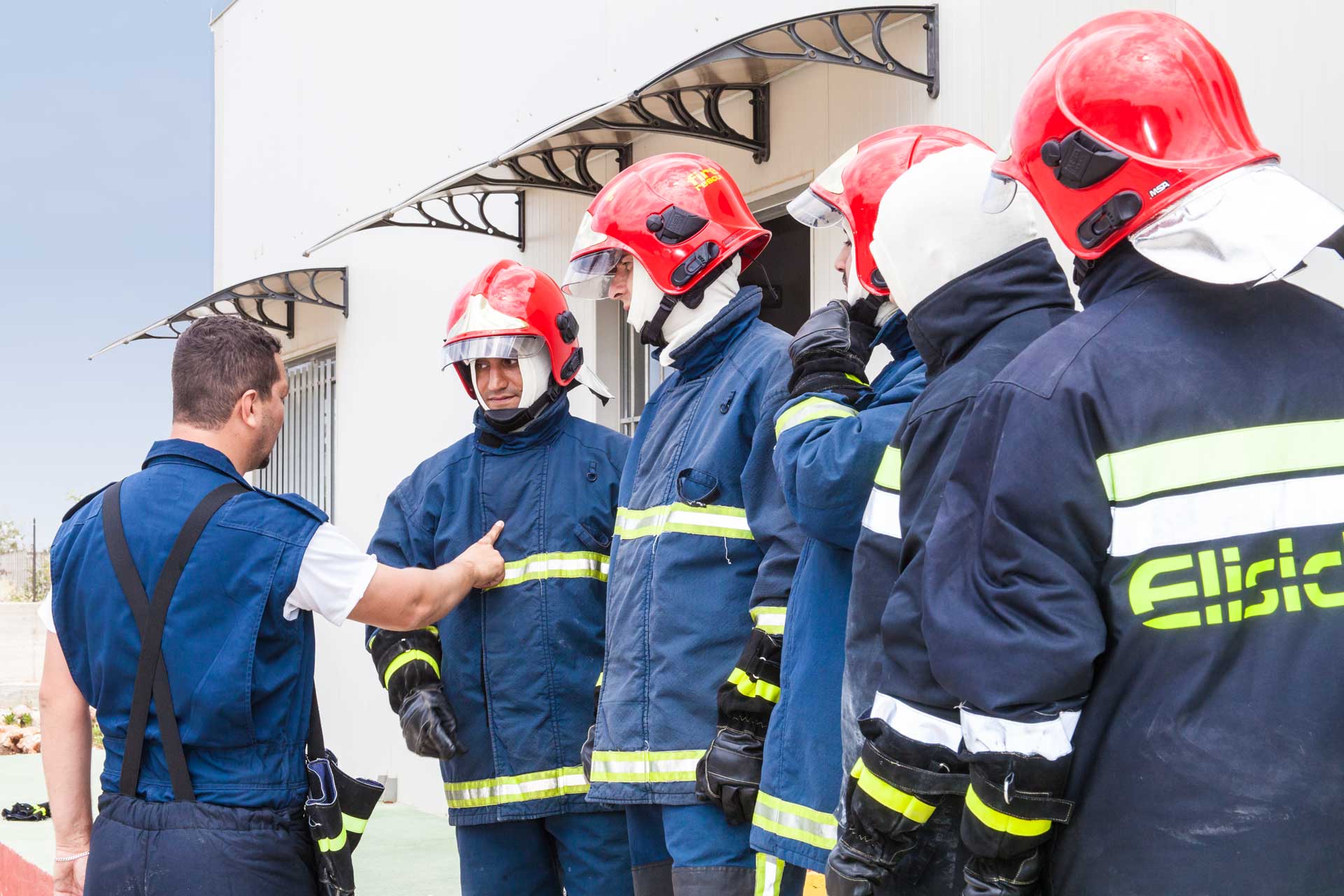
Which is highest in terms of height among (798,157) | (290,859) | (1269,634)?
(798,157)

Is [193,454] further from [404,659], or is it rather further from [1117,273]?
[1117,273]

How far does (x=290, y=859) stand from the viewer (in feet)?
10.1

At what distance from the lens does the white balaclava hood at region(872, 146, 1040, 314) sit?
2221 millimetres

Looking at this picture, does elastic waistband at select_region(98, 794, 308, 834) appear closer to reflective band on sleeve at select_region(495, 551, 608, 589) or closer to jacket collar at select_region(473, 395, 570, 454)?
reflective band on sleeve at select_region(495, 551, 608, 589)

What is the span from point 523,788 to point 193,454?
128 cm

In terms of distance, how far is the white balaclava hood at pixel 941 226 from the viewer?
2.22 metres

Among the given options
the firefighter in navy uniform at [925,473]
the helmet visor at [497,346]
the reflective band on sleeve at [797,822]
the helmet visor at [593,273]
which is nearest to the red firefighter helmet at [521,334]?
the helmet visor at [497,346]

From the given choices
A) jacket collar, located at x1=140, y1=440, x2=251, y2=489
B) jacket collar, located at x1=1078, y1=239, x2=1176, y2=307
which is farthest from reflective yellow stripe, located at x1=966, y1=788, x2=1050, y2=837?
jacket collar, located at x1=140, y1=440, x2=251, y2=489

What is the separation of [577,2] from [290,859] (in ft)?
16.4

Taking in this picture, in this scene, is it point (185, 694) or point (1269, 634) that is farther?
point (185, 694)

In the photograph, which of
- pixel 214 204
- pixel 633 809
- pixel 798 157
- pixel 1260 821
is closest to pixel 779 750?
pixel 633 809

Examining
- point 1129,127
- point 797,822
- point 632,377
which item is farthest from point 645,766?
point 632,377

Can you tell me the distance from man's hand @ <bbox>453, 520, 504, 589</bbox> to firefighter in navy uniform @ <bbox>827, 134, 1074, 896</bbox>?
165 cm

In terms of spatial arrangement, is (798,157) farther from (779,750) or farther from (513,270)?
(779,750)
